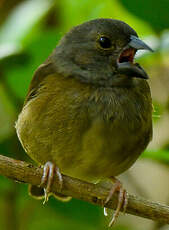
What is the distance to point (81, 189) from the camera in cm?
362

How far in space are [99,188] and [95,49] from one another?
1.01 m

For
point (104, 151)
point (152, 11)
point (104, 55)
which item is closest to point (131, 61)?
point (104, 55)

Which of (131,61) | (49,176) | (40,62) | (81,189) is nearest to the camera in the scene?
(81,189)

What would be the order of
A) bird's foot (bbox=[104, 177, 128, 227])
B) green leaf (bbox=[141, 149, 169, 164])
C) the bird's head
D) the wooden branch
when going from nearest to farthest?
the wooden branch, green leaf (bbox=[141, 149, 169, 164]), bird's foot (bbox=[104, 177, 128, 227]), the bird's head

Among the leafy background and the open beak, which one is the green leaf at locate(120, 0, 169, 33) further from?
the open beak

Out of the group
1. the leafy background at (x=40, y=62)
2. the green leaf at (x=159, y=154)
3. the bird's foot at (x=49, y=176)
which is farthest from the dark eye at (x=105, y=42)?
the bird's foot at (x=49, y=176)

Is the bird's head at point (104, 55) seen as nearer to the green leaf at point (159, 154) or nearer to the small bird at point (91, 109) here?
the small bird at point (91, 109)

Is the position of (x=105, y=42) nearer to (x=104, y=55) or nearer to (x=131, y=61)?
(x=104, y=55)

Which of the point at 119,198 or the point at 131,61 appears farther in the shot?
the point at 131,61

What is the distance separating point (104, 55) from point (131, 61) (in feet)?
0.63

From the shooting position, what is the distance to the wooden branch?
3494 millimetres

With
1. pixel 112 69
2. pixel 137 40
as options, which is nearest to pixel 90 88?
pixel 112 69

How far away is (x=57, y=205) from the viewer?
4633 millimetres

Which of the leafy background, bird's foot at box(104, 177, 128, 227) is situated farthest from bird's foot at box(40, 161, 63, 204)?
the leafy background
